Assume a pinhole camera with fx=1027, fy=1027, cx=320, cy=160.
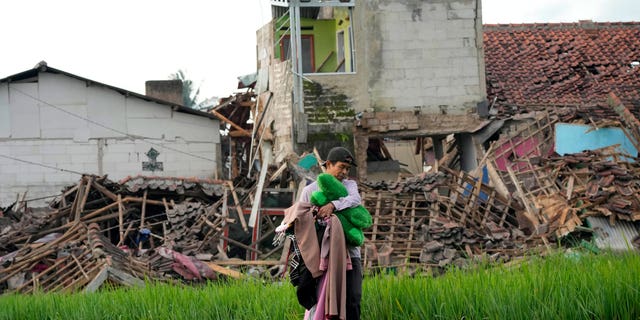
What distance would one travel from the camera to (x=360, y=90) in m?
25.2

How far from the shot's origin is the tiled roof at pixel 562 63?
26.5m

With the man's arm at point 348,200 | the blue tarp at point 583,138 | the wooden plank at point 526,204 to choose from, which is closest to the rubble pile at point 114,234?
the wooden plank at point 526,204

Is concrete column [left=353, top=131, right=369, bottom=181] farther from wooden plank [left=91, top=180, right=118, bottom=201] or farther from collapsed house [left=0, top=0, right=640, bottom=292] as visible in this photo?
wooden plank [left=91, top=180, right=118, bottom=201]

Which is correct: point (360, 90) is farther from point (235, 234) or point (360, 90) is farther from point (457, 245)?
point (457, 245)

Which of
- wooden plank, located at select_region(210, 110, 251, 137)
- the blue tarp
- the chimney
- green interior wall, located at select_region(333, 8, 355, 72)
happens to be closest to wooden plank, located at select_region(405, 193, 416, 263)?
the blue tarp

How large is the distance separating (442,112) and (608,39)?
7242 mm

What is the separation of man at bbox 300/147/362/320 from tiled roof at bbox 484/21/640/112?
1759 cm

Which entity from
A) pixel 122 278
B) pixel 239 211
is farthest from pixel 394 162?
pixel 122 278

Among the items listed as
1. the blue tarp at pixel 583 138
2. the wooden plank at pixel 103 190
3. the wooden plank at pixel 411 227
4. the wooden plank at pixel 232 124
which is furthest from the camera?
the wooden plank at pixel 232 124

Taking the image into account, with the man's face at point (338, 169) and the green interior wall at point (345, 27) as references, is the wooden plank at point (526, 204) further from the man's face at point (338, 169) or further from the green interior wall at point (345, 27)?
the man's face at point (338, 169)

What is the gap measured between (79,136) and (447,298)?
70.9ft

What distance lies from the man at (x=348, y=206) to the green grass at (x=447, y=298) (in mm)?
525

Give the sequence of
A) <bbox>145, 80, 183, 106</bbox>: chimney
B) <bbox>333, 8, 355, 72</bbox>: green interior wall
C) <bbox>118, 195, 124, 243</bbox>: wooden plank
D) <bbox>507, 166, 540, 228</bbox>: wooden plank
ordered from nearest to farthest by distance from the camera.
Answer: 1. <bbox>507, 166, 540, 228</bbox>: wooden plank
2. <bbox>118, 195, 124, 243</bbox>: wooden plank
3. <bbox>333, 8, 355, 72</bbox>: green interior wall
4. <bbox>145, 80, 183, 106</bbox>: chimney

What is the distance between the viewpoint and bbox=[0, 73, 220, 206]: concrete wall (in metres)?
28.4
